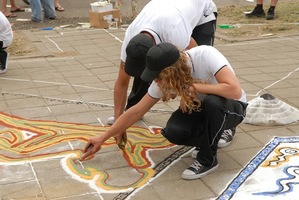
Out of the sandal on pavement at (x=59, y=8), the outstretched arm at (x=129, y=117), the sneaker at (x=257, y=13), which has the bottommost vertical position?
the sandal on pavement at (x=59, y=8)

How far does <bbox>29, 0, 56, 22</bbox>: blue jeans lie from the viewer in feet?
31.9

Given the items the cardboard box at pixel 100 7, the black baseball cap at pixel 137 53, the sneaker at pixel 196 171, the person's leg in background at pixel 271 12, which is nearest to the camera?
the black baseball cap at pixel 137 53

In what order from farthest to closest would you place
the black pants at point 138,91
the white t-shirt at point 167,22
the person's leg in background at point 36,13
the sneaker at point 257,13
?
the sneaker at point 257,13, the person's leg in background at point 36,13, the black pants at point 138,91, the white t-shirt at point 167,22

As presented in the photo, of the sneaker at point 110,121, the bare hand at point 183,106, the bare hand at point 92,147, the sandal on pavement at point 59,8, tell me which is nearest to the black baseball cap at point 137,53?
the bare hand at point 183,106

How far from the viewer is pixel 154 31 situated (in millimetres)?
3652

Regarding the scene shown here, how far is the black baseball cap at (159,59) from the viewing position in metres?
3.15

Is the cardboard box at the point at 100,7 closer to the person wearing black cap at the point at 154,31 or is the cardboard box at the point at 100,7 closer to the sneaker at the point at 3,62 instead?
the sneaker at the point at 3,62

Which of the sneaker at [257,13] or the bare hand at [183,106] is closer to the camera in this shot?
the bare hand at [183,106]

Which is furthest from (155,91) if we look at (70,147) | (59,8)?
(59,8)

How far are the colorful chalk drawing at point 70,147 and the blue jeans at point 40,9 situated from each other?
5.20 m

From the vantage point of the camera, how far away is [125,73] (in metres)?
3.89

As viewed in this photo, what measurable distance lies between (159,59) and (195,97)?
1.29 ft

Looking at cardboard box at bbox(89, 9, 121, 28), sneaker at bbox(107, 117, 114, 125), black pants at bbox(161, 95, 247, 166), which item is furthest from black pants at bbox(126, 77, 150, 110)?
cardboard box at bbox(89, 9, 121, 28)

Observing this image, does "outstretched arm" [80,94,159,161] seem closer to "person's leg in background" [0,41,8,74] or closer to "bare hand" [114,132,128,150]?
"bare hand" [114,132,128,150]
